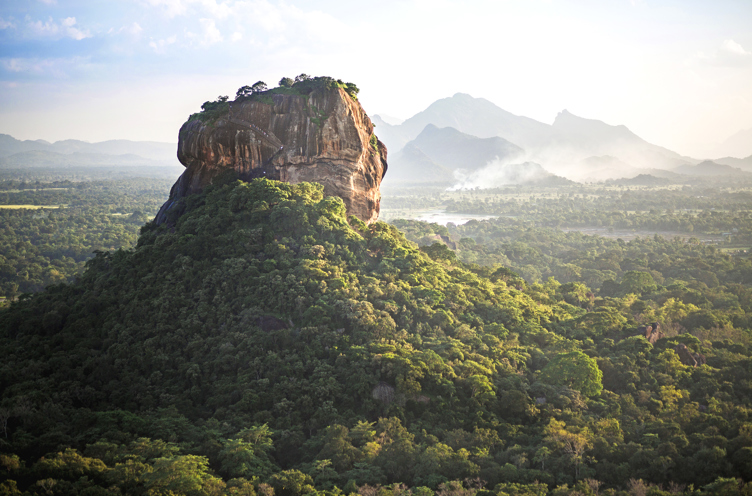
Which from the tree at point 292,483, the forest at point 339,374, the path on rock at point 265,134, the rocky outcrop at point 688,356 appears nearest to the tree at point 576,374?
the forest at point 339,374

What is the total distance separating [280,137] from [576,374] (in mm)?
26316

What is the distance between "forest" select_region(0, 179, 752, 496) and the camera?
18.0m

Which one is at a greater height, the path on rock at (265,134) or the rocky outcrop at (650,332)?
the path on rock at (265,134)

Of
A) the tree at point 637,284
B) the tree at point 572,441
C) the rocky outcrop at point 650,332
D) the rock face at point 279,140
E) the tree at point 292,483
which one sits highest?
the rock face at point 279,140

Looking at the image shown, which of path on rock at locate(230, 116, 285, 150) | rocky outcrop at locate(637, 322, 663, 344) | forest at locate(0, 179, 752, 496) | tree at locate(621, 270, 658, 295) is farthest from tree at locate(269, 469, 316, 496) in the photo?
tree at locate(621, 270, 658, 295)

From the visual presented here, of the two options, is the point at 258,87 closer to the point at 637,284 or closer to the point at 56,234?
the point at 637,284

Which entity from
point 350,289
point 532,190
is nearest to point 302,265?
point 350,289

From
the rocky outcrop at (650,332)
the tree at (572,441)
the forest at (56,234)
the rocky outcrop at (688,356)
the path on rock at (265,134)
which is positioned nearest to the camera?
the tree at (572,441)

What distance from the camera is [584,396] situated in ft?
79.7

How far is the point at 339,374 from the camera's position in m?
23.6

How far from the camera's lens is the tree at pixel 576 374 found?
80.9 ft

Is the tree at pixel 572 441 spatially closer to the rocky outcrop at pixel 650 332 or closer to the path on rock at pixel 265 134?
the rocky outcrop at pixel 650 332

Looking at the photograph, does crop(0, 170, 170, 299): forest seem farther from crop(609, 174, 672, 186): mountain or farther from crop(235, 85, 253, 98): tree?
crop(609, 174, 672, 186): mountain

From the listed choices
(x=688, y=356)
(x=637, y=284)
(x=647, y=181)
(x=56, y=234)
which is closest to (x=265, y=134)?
(x=688, y=356)
